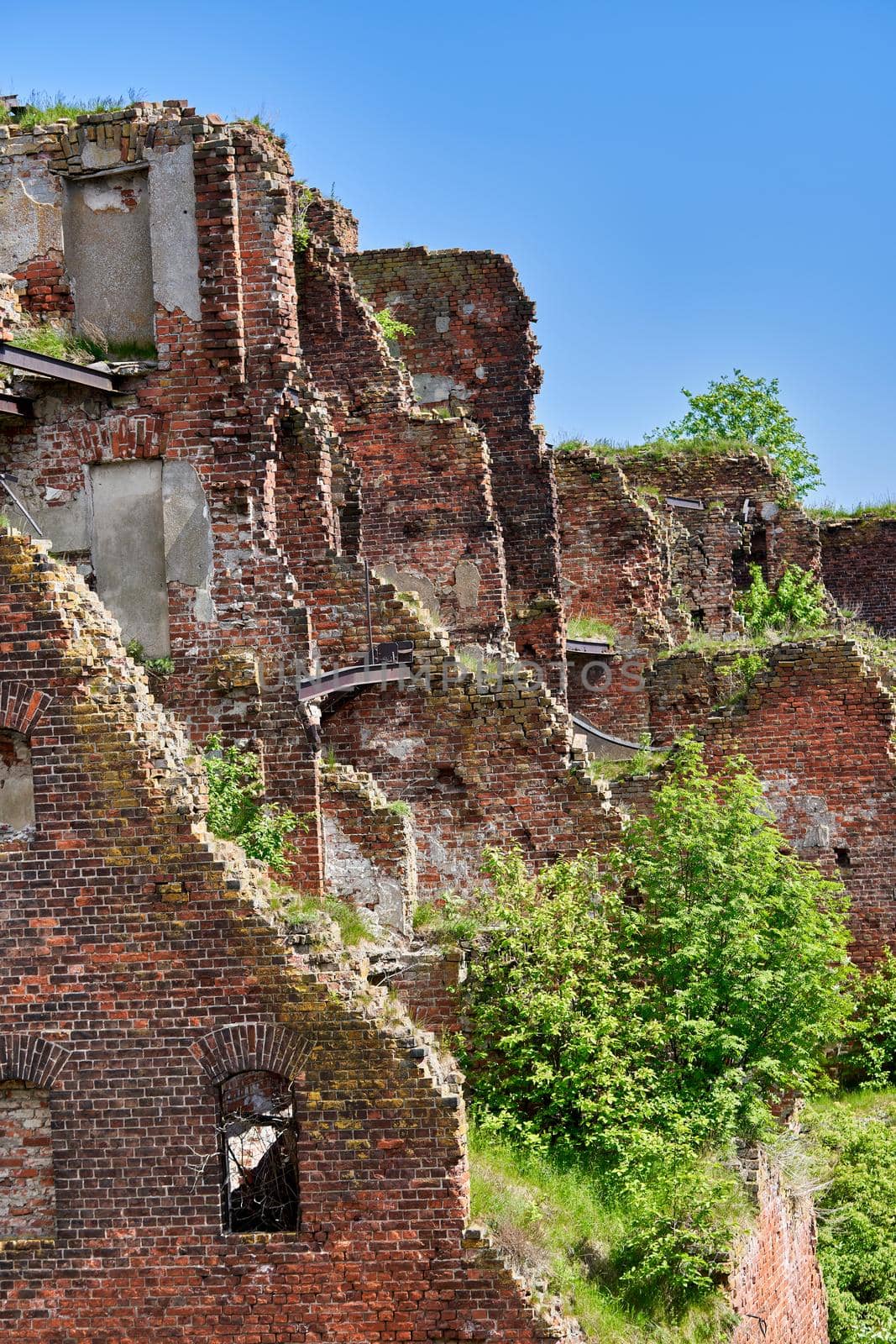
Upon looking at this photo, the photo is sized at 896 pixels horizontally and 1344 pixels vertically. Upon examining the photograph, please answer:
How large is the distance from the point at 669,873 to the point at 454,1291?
5293mm

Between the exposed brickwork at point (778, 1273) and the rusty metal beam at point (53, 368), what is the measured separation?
812 cm

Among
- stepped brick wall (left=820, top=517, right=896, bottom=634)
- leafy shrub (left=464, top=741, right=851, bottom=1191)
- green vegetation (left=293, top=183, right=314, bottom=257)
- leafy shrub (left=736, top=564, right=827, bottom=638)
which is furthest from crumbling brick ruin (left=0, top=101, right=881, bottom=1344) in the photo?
stepped brick wall (left=820, top=517, right=896, bottom=634)

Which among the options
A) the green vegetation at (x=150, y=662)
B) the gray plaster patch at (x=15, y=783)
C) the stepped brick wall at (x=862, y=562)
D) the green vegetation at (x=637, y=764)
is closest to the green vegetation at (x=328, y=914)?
the gray plaster patch at (x=15, y=783)

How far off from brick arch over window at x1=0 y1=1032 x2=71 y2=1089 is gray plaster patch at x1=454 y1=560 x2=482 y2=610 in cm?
1089

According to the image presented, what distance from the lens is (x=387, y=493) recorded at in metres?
22.0

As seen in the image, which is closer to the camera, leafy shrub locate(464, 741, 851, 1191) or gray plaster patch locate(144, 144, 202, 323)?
leafy shrub locate(464, 741, 851, 1191)

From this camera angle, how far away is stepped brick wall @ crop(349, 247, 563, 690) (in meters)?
23.3

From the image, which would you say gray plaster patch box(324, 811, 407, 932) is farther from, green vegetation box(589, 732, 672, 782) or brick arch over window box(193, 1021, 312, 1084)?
green vegetation box(589, 732, 672, 782)

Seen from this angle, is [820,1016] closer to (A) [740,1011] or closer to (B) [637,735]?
(A) [740,1011]

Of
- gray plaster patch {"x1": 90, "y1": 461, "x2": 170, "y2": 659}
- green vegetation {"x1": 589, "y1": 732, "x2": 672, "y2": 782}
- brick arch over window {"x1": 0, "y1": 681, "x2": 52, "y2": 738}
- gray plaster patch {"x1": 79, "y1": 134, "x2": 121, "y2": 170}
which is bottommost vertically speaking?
brick arch over window {"x1": 0, "y1": 681, "x2": 52, "y2": 738}

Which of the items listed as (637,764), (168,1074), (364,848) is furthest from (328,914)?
(637,764)

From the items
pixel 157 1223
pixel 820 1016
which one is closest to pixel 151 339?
pixel 157 1223

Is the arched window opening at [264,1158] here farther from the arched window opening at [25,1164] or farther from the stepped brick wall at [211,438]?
the stepped brick wall at [211,438]

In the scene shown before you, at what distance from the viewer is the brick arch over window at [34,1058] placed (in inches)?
458
